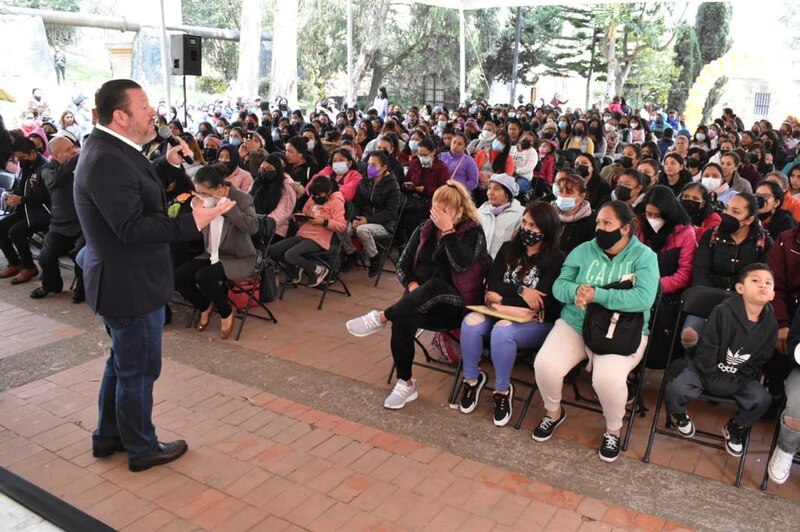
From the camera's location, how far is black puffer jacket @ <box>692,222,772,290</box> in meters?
4.16

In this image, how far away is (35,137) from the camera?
305 inches

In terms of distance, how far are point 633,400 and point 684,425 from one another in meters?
0.36

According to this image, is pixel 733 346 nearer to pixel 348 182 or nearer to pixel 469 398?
pixel 469 398

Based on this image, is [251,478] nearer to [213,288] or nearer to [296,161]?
[213,288]

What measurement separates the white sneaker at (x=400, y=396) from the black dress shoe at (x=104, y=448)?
61.8 inches

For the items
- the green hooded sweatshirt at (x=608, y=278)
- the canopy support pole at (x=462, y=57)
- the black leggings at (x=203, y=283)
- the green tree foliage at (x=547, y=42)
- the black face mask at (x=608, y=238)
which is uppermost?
the green tree foliage at (x=547, y=42)

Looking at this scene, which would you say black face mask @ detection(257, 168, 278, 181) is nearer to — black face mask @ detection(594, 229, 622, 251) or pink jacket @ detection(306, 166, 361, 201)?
pink jacket @ detection(306, 166, 361, 201)

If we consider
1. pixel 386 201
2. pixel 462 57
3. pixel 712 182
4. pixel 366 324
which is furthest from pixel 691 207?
pixel 462 57

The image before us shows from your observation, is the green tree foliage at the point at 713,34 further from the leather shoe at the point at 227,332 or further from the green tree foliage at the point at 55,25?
the leather shoe at the point at 227,332

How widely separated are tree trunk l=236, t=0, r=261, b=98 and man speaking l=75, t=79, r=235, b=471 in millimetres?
25555

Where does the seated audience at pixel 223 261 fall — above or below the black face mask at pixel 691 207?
below

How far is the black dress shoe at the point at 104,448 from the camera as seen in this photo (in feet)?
11.3

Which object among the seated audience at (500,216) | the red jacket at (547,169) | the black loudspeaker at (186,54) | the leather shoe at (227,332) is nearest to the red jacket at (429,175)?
the red jacket at (547,169)

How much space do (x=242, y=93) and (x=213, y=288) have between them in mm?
24129
